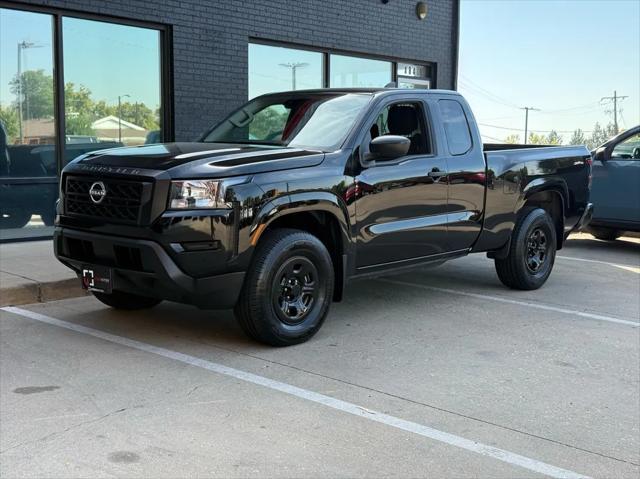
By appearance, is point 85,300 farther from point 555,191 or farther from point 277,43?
point 277,43

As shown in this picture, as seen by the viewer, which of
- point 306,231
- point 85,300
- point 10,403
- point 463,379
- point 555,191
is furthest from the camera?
point 555,191

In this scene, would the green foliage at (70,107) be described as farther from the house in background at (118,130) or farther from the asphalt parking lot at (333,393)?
the asphalt parking lot at (333,393)

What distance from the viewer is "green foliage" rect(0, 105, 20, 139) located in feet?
31.6

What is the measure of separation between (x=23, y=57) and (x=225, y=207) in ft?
19.3

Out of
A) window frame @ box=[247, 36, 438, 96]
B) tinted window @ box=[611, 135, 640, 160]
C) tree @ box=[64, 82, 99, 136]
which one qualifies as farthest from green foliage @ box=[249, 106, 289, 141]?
tinted window @ box=[611, 135, 640, 160]

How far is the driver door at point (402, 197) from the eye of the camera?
614 cm

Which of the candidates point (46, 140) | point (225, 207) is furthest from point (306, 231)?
point (46, 140)

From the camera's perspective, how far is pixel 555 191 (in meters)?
8.32

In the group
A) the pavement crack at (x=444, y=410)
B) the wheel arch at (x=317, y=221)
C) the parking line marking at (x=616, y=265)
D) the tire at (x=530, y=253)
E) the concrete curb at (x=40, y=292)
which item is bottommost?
the pavement crack at (x=444, y=410)

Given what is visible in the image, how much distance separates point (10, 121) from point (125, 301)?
4315 millimetres

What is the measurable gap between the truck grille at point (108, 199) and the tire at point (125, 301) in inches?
40.8

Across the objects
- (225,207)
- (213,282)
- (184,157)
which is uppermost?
(184,157)

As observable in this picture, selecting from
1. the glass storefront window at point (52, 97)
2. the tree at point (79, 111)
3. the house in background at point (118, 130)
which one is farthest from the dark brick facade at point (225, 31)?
the tree at point (79, 111)

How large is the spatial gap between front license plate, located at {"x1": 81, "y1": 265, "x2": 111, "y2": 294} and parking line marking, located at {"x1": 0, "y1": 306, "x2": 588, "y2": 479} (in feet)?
1.60
